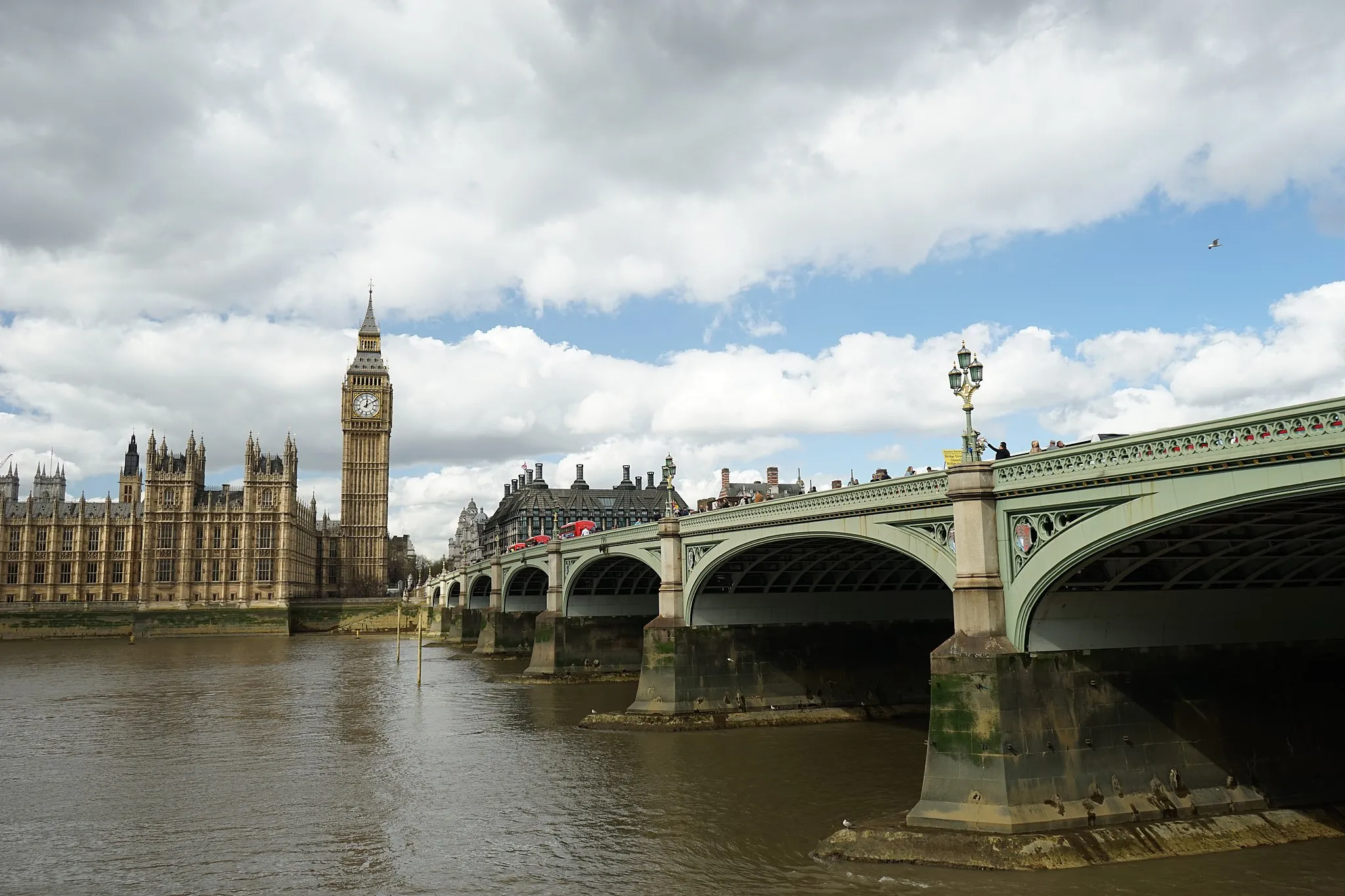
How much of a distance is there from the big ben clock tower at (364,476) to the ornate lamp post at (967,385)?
147 meters

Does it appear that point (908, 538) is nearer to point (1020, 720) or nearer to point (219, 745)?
point (1020, 720)

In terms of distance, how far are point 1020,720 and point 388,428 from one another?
159808 mm

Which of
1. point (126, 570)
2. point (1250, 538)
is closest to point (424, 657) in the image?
point (1250, 538)

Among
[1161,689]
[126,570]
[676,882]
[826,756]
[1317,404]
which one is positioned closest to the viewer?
[1317,404]

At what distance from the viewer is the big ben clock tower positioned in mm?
162000

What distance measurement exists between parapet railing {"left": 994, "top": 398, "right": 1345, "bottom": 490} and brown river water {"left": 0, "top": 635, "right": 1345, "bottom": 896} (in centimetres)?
692

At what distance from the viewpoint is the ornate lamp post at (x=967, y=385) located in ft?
66.4

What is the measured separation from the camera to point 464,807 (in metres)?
24.6

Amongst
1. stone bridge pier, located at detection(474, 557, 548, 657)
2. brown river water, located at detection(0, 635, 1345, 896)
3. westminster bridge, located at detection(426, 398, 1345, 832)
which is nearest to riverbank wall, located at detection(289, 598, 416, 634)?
stone bridge pier, located at detection(474, 557, 548, 657)

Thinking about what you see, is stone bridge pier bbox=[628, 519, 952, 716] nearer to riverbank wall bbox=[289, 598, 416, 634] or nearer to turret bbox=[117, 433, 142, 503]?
riverbank wall bbox=[289, 598, 416, 634]

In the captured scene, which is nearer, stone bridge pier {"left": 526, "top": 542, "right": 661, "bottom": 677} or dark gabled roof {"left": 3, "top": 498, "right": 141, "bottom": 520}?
stone bridge pier {"left": 526, "top": 542, "right": 661, "bottom": 677}

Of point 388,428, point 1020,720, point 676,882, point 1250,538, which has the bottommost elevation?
point 676,882

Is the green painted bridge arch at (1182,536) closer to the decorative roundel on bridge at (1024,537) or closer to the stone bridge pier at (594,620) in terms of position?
the decorative roundel on bridge at (1024,537)

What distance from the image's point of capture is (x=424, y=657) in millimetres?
76125
